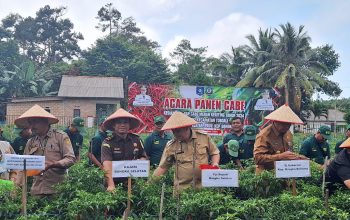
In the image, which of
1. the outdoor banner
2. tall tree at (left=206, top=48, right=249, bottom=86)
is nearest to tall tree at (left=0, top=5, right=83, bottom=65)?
tall tree at (left=206, top=48, right=249, bottom=86)

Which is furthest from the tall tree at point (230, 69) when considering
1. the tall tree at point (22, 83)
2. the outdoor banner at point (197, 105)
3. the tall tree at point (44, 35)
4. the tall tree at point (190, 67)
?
the tall tree at point (44, 35)

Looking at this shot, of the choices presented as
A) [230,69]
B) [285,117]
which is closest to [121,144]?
[285,117]

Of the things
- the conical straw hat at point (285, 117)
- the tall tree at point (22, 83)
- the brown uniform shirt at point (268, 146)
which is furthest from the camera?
the tall tree at point (22, 83)

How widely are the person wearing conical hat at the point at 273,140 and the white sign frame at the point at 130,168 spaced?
1314 mm

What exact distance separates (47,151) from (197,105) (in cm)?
1197

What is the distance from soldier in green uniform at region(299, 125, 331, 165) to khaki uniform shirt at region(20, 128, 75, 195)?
Result: 146 inches

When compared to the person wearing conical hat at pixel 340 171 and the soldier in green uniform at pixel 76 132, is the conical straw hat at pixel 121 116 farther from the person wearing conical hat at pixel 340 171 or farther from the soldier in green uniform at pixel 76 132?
the soldier in green uniform at pixel 76 132

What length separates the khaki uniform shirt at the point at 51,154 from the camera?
445 centimetres

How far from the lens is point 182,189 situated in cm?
427

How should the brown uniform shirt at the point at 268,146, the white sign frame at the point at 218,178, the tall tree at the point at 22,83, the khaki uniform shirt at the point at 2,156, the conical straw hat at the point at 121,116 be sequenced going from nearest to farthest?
1. the white sign frame at the point at 218,178
2. the brown uniform shirt at the point at 268,146
3. the conical straw hat at the point at 121,116
4. the khaki uniform shirt at the point at 2,156
5. the tall tree at the point at 22,83

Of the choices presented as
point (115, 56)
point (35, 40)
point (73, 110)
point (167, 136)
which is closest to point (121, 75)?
point (115, 56)

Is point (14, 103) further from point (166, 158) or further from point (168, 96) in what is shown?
point (166, 158)

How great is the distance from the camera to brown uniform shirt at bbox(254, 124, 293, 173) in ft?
15.4

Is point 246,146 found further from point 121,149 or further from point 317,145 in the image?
point 121,149
